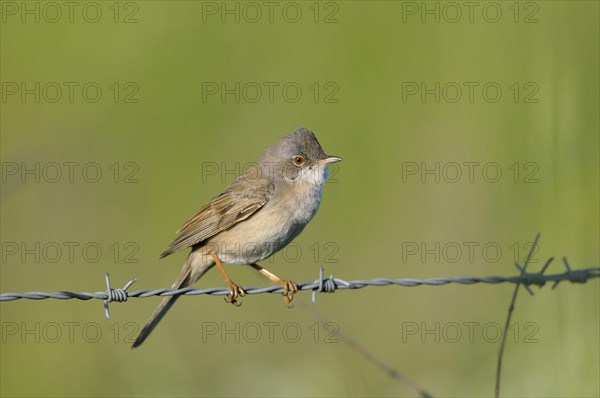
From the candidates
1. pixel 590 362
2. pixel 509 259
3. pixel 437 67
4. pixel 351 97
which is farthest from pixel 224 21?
pixel 590 362

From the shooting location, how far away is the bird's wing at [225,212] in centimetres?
639

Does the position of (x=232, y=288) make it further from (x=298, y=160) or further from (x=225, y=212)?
(x=298, y=160)

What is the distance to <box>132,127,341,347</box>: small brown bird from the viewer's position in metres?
6.31

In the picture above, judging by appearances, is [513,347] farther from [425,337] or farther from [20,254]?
[20,254]

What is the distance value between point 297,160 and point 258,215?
0.64 meters

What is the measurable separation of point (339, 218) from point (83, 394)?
3813 mm

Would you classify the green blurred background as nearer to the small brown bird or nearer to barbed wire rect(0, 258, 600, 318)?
barbed wire rect(0, 258, 600, 318)

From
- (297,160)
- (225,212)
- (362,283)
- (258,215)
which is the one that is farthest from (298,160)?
(362,283)

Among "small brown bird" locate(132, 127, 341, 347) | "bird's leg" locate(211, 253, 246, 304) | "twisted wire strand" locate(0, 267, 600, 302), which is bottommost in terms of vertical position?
"bird's leg" locate(211, 253, 246, 304)

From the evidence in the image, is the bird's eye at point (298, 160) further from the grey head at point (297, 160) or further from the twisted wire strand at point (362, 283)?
the twisted wire strand at point (362, 283)

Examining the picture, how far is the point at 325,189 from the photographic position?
10.4 metres

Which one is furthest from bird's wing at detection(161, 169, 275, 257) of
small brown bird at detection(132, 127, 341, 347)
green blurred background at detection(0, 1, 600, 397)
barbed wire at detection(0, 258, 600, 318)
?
barbed wire at detection(0, 258, 600, 318)

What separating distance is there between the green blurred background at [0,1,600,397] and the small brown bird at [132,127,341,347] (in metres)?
1.33

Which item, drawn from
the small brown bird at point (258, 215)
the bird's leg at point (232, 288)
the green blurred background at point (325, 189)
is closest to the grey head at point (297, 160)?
the small brown bird at point (258, 215)
